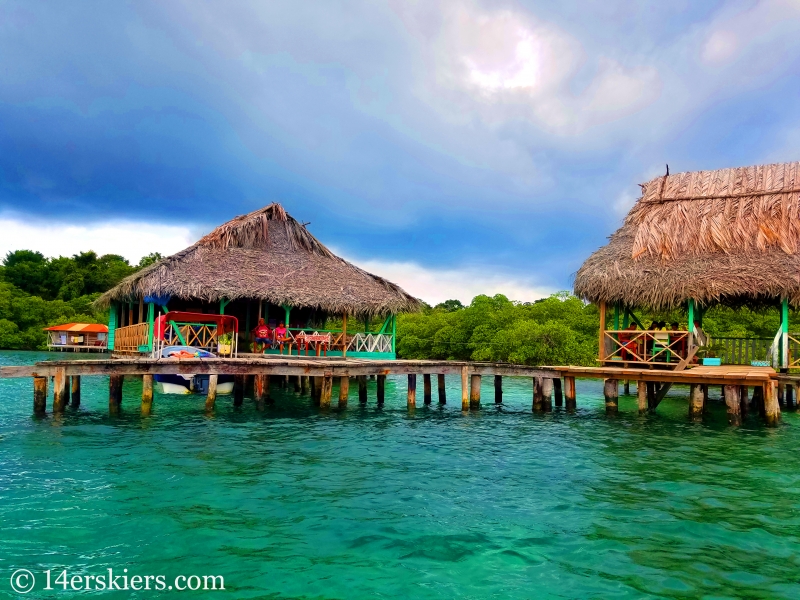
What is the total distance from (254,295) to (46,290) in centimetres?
4830

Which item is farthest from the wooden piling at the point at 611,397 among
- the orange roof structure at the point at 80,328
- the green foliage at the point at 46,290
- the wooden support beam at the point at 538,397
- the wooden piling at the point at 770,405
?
the green foliage at the point at 46,290

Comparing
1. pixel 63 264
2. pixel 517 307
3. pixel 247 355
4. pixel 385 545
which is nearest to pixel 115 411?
pixel 247 355

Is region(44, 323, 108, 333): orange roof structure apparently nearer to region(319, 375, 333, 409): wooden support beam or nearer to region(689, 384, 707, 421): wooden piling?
region(319, 375, 333, 409): wooden support beam

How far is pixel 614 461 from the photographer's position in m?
10.2

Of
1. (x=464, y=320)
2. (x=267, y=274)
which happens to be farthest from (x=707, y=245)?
(x=464, y=320)

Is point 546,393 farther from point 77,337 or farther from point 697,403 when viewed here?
point 77,337

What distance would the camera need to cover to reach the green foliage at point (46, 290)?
4981 cm

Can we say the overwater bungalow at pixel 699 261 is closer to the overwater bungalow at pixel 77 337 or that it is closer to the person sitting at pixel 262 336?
the person sitting at pixel 262 336

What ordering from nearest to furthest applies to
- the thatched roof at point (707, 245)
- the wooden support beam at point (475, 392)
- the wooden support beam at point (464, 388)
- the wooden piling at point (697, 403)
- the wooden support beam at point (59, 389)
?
the wooden support beam at point (59, 389) → the wooden piling at point (697, 403) → the thatched roof at point (707, 245) → the wooden support beam at point (464, 388) → the wooden support beam at point (475, 392)

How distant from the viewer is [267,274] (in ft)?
65.3

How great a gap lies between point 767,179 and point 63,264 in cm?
5798

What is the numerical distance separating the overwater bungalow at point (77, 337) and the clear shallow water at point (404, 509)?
1425 inches

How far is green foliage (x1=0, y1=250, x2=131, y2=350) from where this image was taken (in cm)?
4981

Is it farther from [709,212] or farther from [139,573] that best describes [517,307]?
[139,573]
